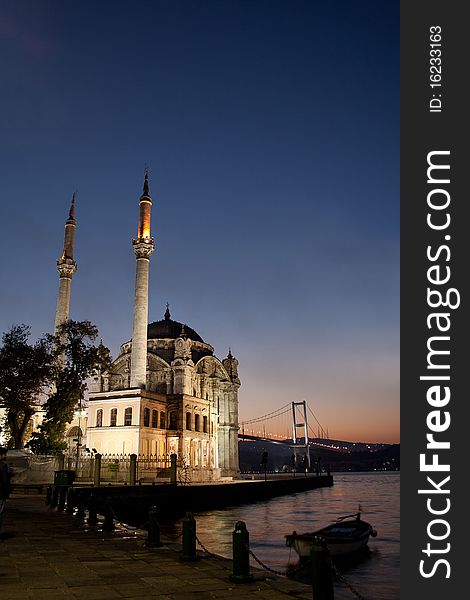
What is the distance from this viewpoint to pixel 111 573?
10.4m

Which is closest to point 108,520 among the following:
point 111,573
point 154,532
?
point 154,532

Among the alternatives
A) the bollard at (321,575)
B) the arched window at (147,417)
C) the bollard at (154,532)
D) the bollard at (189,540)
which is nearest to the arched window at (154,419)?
the arched window at (147,417)

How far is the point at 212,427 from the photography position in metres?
65.1

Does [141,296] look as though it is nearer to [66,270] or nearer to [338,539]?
[66,270]

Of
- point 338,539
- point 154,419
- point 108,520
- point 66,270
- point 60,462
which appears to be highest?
point 66,270

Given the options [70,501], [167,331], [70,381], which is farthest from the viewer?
[167,331]

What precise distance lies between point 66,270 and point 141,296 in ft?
41.1

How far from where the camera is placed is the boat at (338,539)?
20.6 m

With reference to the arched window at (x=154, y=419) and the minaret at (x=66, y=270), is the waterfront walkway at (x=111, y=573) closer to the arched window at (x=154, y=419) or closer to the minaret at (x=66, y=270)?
the arched window at (x=154, y=419)

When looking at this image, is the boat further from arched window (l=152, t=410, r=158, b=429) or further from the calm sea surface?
arched window (l=152, t=410, r=158, b=429)

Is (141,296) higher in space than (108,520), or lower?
higher

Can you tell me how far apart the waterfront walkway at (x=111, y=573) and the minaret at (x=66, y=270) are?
46.9 m

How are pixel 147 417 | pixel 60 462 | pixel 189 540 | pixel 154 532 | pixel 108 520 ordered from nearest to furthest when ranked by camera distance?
1. pixel 189 540
2. pixel 154 532
3. pixel 108 520
4. pixel 60 462
5. pixel 147 417

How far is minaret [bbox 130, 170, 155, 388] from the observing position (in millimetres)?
54312
